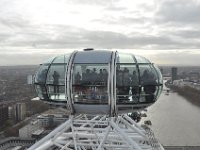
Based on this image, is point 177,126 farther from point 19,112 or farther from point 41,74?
point 41,74

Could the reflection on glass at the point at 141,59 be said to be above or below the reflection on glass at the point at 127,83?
above

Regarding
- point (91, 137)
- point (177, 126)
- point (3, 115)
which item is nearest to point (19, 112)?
point (3, 115)

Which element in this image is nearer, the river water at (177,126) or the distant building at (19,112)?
the river water at (177,126)

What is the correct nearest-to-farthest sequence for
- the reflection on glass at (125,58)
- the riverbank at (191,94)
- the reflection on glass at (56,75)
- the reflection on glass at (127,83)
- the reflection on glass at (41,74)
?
the reflection on glass at (127,83)
the reflection on glass at (125,58)
the reflection on glass at (56,75)
the reflection on glass at (41,74)
the riverbank at (191,94)

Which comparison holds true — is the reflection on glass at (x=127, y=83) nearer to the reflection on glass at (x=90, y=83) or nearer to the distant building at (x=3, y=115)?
the reflection on glass at (x=90, y=83)

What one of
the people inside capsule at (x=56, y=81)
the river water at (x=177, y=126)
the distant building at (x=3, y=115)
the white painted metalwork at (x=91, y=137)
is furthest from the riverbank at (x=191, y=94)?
the people inside capsule at (x=56, y=81)

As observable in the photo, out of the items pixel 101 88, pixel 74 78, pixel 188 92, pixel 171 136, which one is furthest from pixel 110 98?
pixel 188 92

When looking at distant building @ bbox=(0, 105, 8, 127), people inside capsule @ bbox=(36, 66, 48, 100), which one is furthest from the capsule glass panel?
distant building @ bbox=(0, 105, 8, 127)

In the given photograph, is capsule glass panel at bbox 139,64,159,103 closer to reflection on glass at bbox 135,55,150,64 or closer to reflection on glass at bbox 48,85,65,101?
reflection on glass at bbox 135,55,150,64

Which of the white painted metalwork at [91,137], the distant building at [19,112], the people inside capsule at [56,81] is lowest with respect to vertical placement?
the distant building at [19,112]
